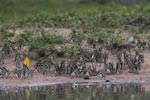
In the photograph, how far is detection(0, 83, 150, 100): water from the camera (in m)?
11.4

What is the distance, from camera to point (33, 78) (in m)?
13.4

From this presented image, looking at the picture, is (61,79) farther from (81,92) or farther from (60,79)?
(81,92)

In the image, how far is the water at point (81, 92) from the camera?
447 inches

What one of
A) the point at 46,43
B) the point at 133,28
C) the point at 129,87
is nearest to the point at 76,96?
the point at 129,87

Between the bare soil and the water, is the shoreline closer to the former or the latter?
the bare soil

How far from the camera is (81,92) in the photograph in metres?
11.9

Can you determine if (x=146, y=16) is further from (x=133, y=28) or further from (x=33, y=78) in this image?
(x=33, y=78)

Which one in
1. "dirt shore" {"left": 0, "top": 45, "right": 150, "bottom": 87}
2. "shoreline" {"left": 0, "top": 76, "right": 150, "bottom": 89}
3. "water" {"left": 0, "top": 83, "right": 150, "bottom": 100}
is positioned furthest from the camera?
"dirt shore" {"left": 0, "top": 45, "right": 150, "bottom": 87}

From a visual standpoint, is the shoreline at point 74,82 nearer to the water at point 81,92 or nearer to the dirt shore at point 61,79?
the dirt shore at point 61,79

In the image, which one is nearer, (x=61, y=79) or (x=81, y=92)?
(x=81, y=92)

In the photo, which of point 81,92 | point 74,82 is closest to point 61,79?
point 74,82

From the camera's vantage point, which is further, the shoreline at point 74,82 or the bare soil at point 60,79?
the bare soil at point 60,79

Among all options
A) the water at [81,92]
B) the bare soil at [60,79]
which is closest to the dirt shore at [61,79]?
the bare soil at [60,79]

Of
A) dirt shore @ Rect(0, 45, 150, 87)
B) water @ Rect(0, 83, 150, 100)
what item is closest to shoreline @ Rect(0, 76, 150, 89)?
dirt shore @ Rect(0, 45, 150, 87)
